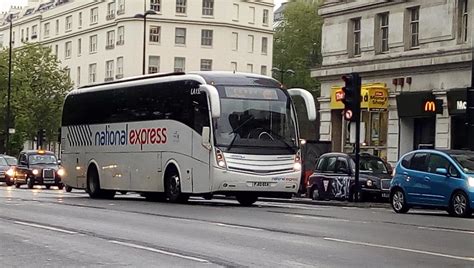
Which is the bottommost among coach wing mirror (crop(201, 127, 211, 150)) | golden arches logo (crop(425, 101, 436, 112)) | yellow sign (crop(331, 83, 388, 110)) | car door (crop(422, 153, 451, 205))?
car door (crop(422, 153, 451, 205))

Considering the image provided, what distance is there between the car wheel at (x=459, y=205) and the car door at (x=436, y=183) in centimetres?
20

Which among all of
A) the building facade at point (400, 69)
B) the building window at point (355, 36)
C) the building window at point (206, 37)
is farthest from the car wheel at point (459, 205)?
the building window at point (206, 37)

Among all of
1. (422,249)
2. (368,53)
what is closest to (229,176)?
(422,249)

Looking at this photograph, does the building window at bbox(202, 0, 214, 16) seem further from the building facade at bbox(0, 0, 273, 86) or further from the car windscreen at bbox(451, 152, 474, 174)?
the car windscreen at bbox(451, 152, 474, 174)

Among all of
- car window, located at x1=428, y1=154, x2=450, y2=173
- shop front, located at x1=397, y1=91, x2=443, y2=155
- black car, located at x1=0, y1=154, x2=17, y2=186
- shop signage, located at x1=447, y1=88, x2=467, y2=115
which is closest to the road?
car window, located at x1=428, y1=154, x2=450, y2=173

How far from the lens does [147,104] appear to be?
96.9 ft

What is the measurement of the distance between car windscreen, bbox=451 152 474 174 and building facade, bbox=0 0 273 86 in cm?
6620

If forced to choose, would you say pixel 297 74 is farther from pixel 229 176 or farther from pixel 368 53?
pixel 229 176

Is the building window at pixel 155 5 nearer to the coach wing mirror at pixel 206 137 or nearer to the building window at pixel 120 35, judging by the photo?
the building window at pixel 120 35

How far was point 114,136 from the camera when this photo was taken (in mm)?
31344

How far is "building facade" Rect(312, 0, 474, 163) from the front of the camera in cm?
3888

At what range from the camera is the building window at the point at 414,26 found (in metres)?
41.2

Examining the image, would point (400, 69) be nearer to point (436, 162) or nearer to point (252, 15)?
point (436, 162)

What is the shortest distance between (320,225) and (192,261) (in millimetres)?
6961
